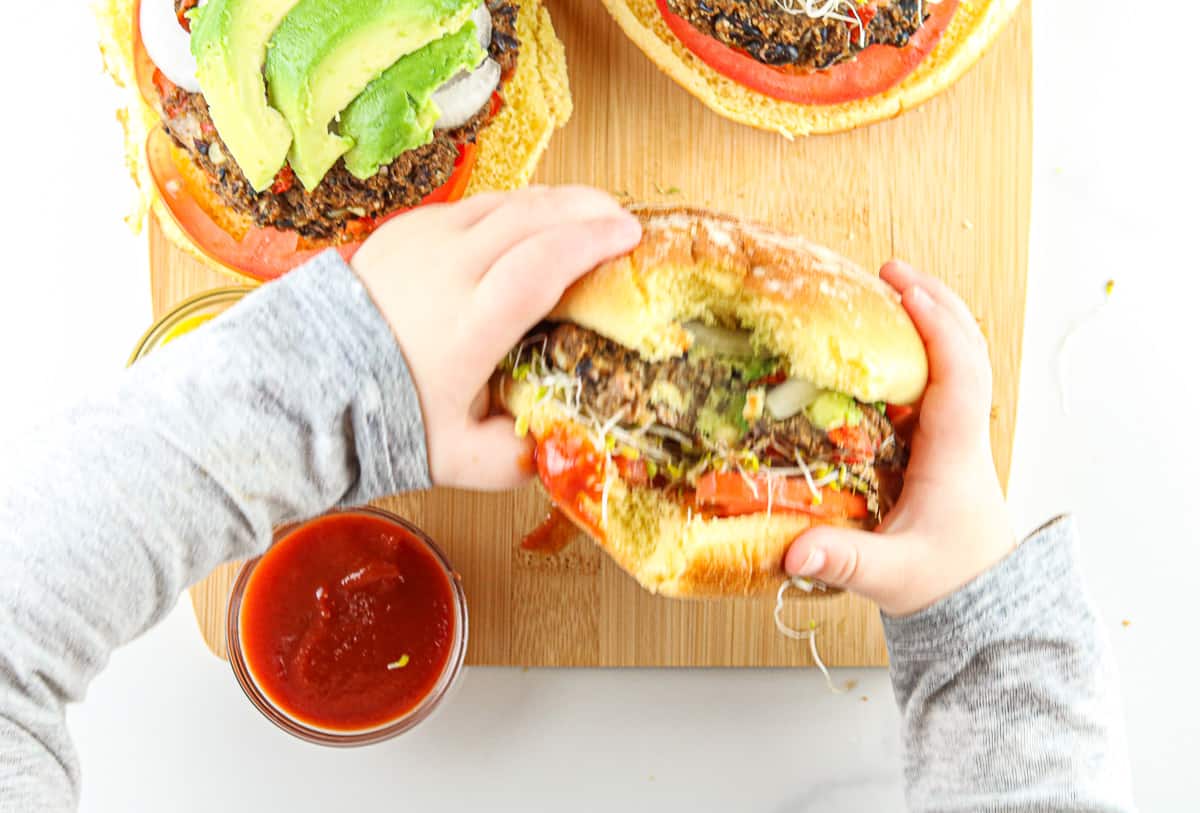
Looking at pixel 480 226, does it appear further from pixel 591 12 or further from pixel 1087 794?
pixel 1087 794

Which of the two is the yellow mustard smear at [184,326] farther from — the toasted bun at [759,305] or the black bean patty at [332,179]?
the toasted bun at [759,305]

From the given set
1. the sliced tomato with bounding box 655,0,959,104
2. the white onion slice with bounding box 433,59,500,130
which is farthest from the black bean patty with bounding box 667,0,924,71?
the white onion slice with bounding box 433,59,500,130

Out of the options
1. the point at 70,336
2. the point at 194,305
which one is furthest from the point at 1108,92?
the point at 70,336

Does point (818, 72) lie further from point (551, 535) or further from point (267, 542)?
point (267, 542)

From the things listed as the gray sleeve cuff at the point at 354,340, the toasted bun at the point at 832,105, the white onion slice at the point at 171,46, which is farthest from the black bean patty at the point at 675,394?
the white onion slice at the point at 171,46

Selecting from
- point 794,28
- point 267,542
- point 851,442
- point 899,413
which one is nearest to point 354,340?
point 267,542

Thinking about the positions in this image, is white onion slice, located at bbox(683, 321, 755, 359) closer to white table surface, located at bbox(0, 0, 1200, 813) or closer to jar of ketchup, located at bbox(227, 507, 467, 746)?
jar of ketchup, located at bbox(227, 507, 467, 746)
